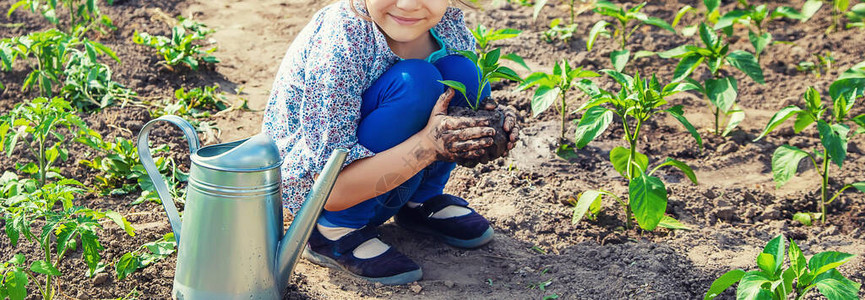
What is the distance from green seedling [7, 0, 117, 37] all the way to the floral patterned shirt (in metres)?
1.80

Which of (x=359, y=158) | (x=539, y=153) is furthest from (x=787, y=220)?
(x=359, y=158)

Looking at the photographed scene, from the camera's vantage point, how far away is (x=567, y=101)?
11.3ft

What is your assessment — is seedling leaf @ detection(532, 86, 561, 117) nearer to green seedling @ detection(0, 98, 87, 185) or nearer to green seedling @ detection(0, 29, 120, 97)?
green seedling @ detection(0, 98, 87, 185)

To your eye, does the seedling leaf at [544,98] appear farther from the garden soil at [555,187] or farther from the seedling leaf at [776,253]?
the seedling leaf at [776,253]

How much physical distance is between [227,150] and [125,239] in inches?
24.6

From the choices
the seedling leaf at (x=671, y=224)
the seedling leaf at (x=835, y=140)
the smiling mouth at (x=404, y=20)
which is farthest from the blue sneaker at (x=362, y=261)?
the seedling leaf at (x=835, y=140)

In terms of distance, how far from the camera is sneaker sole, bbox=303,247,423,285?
7.52 ft

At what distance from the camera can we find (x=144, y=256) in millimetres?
2201

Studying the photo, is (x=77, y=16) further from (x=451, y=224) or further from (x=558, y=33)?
(x=451, y=224)

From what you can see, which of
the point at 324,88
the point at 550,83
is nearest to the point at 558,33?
the point at 550,83

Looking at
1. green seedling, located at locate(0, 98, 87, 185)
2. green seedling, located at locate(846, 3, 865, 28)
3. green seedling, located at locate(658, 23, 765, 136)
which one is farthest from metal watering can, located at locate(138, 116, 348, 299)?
green seedling, located at locate(846, 3, 865, 28)

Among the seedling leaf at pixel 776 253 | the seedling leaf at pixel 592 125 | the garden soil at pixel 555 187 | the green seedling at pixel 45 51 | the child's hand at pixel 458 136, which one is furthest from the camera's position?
the green seedling at pixel 45 51

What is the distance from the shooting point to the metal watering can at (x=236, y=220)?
6.03 ft

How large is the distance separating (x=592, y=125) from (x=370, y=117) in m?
0.66
